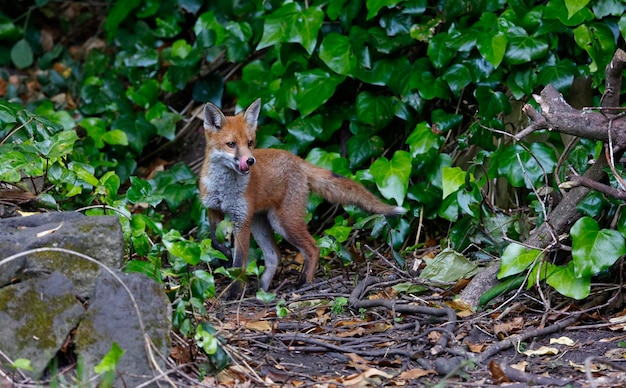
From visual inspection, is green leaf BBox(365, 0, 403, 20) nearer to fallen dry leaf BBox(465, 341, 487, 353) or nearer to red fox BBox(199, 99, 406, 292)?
red fox BBox(199, 99, 406, 292)

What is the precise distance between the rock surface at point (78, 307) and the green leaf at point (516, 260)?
262cm

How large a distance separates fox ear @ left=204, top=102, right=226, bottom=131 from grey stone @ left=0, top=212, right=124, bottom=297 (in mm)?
2491

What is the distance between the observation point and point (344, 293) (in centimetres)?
663

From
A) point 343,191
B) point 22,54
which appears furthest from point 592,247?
point 22,54

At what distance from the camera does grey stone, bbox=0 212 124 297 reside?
455 cm

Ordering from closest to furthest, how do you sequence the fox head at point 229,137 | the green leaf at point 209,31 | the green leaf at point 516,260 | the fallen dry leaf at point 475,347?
1. the fallen dry leaf at point 475,347
2. the green leaf at point 516,260
3. the fox head at point 229,137
4. the green leaf at point 209,31

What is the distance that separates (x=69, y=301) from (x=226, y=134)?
297 centimetres

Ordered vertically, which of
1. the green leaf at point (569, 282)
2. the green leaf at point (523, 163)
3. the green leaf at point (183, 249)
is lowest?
the green leaf at point (569, 282)

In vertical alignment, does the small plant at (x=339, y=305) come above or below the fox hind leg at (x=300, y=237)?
above

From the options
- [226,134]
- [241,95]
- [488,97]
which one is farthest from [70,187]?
[488,97]

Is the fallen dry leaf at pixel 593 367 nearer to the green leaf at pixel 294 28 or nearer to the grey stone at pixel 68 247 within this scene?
the grey stone at pixel 68 247

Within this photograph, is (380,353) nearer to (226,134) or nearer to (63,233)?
(63,233)

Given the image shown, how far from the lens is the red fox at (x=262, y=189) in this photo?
23.3 feet

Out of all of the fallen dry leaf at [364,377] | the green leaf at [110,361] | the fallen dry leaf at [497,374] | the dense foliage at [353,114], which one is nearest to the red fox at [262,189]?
the dense foliage at [353,114]
